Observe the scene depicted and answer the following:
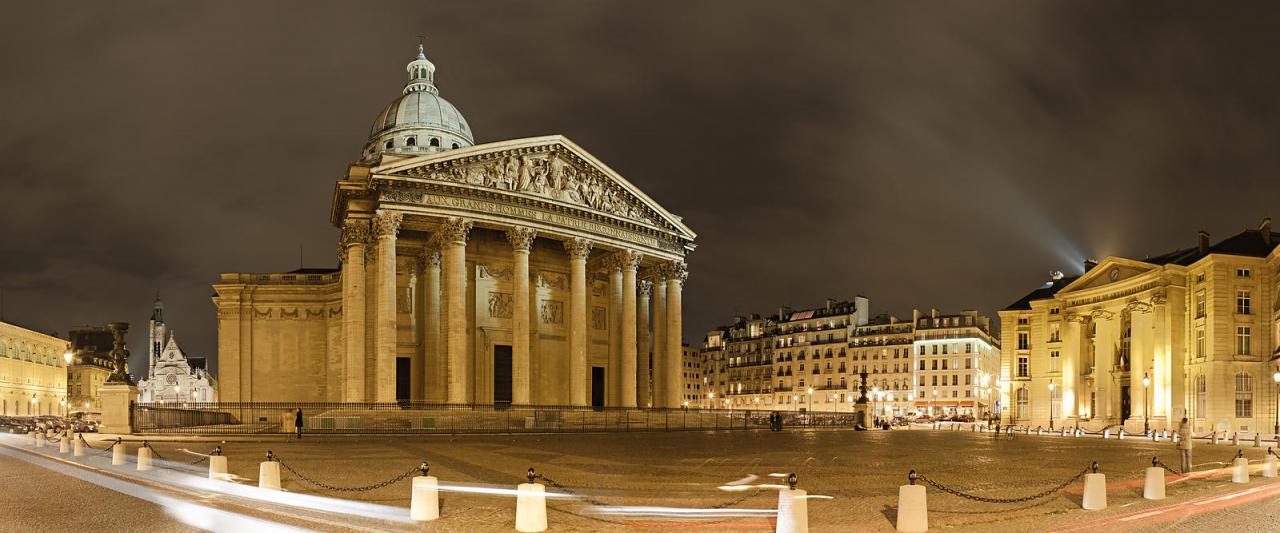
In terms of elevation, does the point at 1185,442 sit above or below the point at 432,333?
below

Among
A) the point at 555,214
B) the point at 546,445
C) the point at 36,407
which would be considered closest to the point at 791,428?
the point at 555,214

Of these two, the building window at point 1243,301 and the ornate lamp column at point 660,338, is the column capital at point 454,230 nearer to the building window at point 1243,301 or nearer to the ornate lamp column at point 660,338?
the ornate lamp column at point 660,338

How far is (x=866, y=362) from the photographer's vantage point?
134625 millimetres

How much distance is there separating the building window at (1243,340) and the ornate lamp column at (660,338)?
38.6 m

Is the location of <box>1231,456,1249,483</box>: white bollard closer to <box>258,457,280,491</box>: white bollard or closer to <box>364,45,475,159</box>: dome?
<box>258,457,280,491</box>: white bollard

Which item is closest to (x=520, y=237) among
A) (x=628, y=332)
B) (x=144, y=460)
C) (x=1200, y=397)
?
(x=628, y=332)

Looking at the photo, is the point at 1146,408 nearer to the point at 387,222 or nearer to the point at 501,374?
the point at 501,374

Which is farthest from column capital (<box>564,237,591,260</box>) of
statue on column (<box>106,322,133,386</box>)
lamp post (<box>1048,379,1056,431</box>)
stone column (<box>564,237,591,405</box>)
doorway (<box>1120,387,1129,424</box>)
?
doorway (<box>1120,387,1129,424</box>)

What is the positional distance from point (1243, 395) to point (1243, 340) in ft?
12.3

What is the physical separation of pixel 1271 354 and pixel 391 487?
63.5m

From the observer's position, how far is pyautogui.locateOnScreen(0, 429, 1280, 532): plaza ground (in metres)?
16.1

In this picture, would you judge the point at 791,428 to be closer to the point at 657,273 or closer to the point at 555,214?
the point at 657,273

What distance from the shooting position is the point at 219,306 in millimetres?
65938

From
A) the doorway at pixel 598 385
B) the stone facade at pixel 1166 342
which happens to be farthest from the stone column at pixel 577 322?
the stone facade at pixel 1166 342
